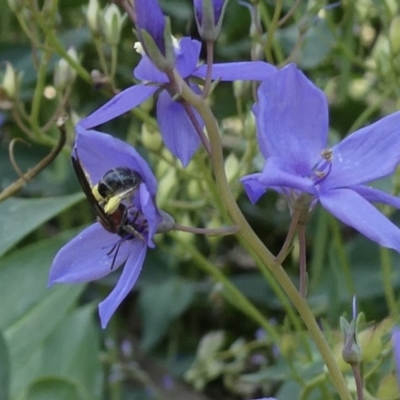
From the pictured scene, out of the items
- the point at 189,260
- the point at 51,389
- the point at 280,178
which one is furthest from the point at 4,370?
the point at 189,260

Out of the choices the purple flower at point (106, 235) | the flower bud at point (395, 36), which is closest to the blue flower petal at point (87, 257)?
the purple flower at point (106, 235)

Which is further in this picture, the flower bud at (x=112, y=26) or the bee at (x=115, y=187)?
the flower bud at (x=112, y=26)

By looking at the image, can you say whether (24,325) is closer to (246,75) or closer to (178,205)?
(178,205)

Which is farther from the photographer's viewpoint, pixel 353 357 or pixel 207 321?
pixel 207 321

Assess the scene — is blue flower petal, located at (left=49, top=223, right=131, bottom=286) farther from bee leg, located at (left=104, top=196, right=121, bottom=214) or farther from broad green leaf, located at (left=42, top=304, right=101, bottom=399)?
broad green leaf, located at (left=42, top=304, right=101, bottom=399)

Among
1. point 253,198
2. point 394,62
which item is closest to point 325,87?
point 394,62

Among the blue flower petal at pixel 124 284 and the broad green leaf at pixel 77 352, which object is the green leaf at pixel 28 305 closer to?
→ the broad green leaf at pixel 77 352

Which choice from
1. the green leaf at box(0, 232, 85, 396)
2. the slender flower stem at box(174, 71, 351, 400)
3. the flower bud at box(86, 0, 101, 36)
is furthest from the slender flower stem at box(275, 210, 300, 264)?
the green leaf at box(0, 232, 85, 396)
